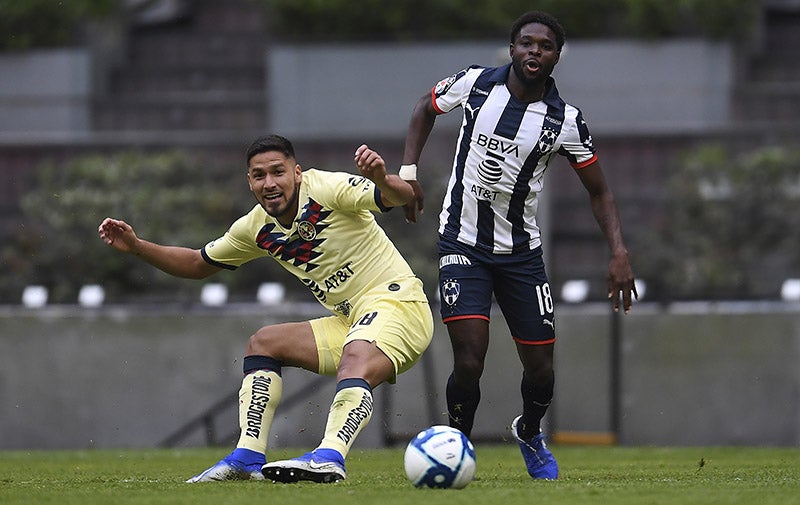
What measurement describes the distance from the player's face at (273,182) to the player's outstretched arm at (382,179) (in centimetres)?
54

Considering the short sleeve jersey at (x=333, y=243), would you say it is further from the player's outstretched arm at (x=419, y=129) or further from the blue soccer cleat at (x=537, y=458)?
the blue soccer cleat at (x=537, y=458)

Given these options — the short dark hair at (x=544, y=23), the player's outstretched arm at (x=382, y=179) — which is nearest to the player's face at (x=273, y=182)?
the player's outstretched arm at (x=382, y=179)

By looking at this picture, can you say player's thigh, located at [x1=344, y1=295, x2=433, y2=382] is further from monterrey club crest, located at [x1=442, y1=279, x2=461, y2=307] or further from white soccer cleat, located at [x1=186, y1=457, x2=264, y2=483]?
white soccer cleat, located at [x1=186, y1=457, x2=264, y2=483]

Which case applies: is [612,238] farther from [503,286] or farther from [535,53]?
[535,53]

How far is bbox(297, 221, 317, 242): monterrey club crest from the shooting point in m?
8.56

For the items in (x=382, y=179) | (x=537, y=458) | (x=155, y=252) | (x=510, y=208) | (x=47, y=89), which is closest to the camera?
(x=382, y=179)

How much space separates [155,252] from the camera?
884cm

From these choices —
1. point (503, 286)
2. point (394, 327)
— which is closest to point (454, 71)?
point (503, 286)

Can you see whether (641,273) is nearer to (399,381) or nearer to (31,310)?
(399,381)

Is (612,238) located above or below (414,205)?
below

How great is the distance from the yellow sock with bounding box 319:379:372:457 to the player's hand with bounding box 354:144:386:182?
1102 mm

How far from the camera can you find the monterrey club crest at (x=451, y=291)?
8.65 metres

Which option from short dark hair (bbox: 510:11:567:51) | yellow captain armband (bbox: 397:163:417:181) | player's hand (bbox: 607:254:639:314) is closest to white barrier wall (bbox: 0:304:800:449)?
yellow captain armband (bbox: 397:163:417:181)

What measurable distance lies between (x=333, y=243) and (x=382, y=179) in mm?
708
